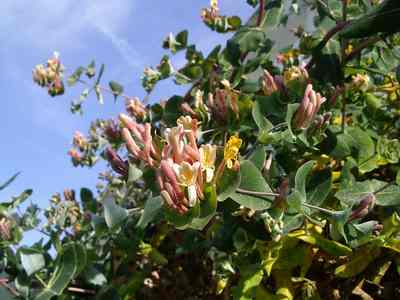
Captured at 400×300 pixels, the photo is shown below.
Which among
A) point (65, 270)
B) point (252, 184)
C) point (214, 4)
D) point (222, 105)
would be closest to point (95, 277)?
point (65, 270)

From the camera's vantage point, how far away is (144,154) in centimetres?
66

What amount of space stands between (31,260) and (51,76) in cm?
68

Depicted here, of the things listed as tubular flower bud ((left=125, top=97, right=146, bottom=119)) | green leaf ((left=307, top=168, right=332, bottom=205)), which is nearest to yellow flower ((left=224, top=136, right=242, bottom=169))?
green leaf ((left=307, top=168, right=332, bottom=205))

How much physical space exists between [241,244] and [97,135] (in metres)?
1.14

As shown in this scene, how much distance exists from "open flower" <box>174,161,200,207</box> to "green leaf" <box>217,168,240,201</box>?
0.04 metres

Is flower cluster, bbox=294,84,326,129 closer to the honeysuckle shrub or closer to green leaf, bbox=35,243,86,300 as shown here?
the honeysuckle shrub

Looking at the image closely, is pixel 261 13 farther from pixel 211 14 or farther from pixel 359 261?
pixel 359 261

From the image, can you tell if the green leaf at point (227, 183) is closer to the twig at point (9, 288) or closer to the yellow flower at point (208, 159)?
the yellow flower at point (208, 159)

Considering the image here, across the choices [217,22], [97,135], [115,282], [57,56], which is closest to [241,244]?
[115,282]

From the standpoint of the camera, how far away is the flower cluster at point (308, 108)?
780mm

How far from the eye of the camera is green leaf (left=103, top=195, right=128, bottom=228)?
1.03 meters

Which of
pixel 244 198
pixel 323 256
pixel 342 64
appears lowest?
pixel 323 256

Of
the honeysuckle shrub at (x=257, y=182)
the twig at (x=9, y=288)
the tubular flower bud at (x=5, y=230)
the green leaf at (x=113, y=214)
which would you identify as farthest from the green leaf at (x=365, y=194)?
the tubular flower bud at (x=5, y=230)

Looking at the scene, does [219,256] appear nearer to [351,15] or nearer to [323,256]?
[323,256]
